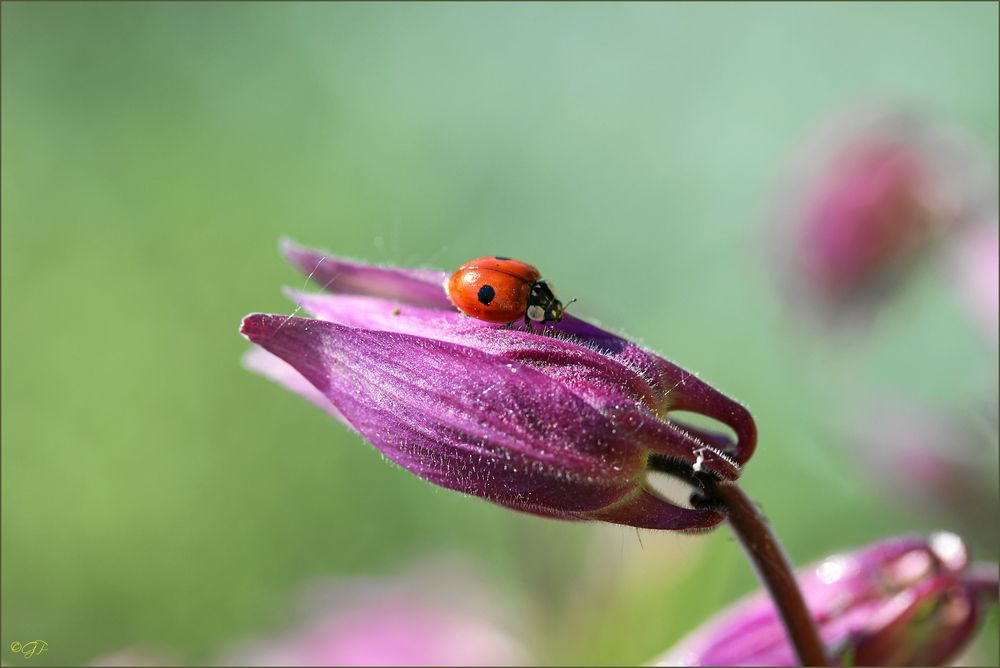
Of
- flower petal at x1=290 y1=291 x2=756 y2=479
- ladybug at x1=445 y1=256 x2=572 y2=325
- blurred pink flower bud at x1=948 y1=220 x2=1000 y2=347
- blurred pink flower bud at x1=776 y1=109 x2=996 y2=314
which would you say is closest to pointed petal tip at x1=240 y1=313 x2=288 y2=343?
flower petal at x1=290 y1=291 x2=756 y2=479

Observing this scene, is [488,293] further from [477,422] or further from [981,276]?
[981,276]

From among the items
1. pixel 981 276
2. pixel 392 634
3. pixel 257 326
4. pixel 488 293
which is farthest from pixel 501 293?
pixel 981 276

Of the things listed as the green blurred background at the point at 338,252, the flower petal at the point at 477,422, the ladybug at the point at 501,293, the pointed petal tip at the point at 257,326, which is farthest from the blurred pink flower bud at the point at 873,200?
the pointed petal tip at the point at 257,326

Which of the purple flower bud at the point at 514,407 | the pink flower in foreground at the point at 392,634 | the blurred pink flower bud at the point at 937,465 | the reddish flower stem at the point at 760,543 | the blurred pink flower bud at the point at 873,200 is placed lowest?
the reddish flower stem at the point at 760,543

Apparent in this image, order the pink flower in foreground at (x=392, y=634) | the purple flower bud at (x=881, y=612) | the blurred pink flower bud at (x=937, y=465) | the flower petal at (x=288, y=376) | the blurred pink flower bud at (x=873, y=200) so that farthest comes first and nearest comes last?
the blurred pink flower bud at (x=873, y=200), the pink flower in foreground at (x=392, y=634), the blurred pink flower bud at (x=937, y=465), the purple flower bud at (x=881, y=612), the flower petal at (x=288, y=376)

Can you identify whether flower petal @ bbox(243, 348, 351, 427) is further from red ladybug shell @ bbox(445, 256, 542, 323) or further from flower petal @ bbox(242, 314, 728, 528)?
red ladybug shell @ bbox(445, 256, 542, 323)

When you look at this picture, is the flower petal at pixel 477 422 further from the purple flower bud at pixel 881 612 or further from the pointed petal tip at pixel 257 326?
the purple flower bud at pixel 881 612

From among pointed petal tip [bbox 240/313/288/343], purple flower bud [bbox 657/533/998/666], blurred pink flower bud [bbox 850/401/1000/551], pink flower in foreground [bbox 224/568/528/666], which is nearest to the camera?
pointed petal tip [bbox 240/313/288/343]
